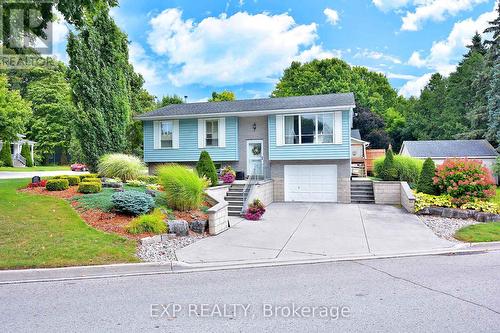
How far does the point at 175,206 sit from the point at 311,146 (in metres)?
9.00

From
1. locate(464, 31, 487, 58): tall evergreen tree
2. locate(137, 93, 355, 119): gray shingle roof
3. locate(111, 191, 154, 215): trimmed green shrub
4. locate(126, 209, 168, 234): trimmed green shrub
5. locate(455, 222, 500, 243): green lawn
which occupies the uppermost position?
locate(464, 31, 487, 58): tall evergreen tree

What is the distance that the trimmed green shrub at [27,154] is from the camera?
34.2 metres

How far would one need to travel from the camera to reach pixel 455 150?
27031 mm

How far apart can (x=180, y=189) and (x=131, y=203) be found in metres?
1.70

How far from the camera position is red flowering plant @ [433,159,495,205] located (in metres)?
12.5

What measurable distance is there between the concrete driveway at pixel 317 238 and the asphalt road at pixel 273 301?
1.09 meters

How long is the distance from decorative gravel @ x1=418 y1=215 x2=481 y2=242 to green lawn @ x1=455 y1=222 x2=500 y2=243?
24cm

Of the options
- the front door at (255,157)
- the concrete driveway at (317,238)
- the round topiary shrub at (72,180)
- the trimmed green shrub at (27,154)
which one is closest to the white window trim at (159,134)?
the front door at (255,157)

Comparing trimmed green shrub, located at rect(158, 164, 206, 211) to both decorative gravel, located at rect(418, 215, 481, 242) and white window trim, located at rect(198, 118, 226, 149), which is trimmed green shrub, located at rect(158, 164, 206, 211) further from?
white window trim, located at rect(198, 118, 226, 149)

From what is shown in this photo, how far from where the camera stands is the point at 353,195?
1767 centimetres

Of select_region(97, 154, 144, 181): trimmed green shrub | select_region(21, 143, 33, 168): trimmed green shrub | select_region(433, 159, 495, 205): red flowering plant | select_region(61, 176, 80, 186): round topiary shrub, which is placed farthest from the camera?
select_region(21, 143, 33, 168): trimmed green shrub

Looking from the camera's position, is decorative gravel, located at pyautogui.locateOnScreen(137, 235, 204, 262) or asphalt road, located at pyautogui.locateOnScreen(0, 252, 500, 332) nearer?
asphalt road, located at pyautogui.locateOnScreen(0, 252, 500, 332)

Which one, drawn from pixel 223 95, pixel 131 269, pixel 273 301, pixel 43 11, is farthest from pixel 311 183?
pixel 223 95

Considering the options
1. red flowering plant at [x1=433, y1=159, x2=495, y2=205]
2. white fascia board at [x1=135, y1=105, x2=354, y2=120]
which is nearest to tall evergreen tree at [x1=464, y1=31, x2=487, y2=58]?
white fascia board at [x1=135, y1=105, x2=354, y2=120]
